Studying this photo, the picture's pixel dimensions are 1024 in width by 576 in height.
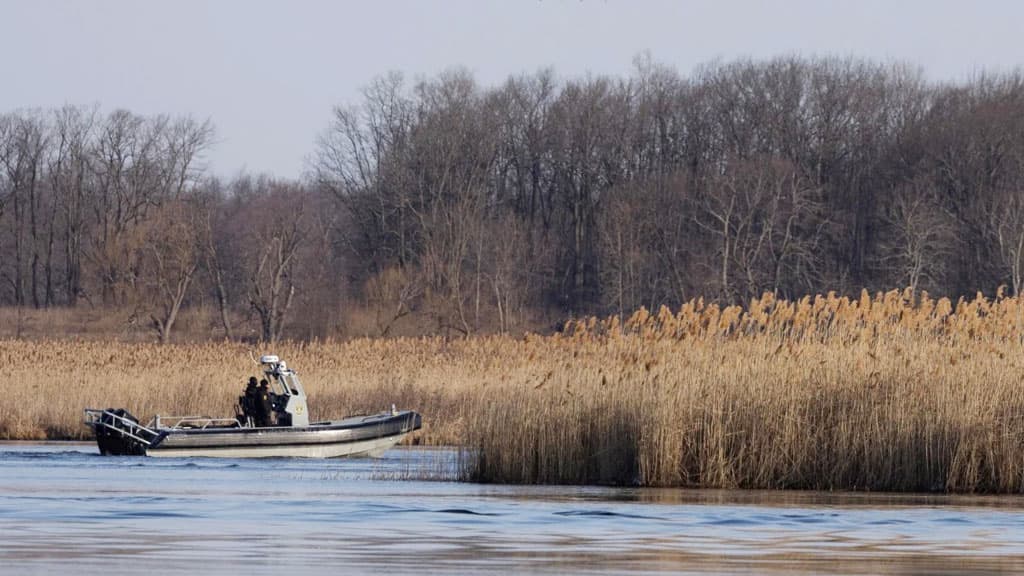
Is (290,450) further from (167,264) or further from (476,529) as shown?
(167,264)

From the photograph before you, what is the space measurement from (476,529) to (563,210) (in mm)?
73501

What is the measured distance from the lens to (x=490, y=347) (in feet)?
133

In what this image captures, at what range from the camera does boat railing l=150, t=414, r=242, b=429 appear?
2887 cm

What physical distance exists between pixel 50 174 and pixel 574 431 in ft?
249

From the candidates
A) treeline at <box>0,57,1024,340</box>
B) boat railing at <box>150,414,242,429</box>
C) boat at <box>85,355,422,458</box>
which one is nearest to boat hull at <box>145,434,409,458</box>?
boat at <box>85,355,422,458</box>

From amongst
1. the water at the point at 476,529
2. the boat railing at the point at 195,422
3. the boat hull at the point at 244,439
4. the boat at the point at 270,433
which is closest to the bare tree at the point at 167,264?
the boat railing at the point at 195,422

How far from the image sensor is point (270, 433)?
1128 inches

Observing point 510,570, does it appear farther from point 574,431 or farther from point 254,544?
point 574,431

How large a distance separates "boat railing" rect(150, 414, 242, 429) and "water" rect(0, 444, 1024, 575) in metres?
6.97

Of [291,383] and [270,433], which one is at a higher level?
[291,383]

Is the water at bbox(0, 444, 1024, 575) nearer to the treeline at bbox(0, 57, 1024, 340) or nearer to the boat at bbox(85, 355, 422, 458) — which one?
the boat at bbox(85, 355, 422, 458)

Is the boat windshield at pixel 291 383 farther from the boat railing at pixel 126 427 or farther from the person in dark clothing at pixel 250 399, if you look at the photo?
the boat railing at pixel 126 427

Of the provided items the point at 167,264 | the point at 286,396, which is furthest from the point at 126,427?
the point at 167,264

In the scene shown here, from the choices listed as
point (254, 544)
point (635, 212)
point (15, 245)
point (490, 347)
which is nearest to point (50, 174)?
point (15, 245)
